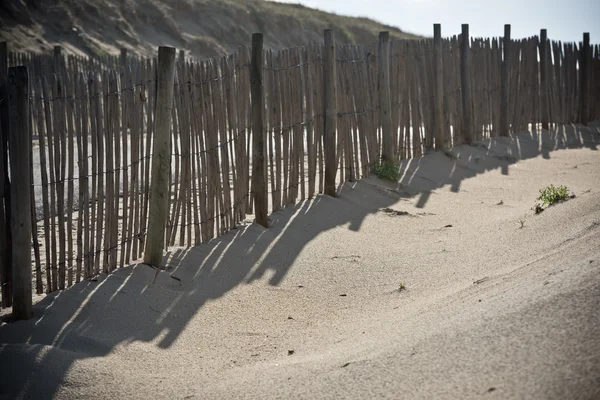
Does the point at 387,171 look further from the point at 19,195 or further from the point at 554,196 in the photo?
the point at 19,195

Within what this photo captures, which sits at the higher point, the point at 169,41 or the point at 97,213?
the point at 169,41

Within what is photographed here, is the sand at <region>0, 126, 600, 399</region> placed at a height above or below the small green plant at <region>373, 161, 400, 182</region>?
below

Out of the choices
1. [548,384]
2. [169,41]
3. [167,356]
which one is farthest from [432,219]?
[169,41]

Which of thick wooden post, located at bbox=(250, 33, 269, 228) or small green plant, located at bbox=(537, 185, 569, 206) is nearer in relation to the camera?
thick wooden post, located at bbox=(250, 33, 269, 228)

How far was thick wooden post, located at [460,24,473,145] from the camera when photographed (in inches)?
Answer: 406

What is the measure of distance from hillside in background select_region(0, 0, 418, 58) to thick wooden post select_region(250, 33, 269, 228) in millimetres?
14364

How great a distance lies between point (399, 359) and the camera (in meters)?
3.30

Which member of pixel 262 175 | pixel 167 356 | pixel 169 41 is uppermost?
pixel 169 41

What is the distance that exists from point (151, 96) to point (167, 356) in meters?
1.98

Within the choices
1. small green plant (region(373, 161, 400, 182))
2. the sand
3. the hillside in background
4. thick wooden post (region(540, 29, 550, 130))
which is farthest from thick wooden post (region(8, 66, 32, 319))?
the hillside in background

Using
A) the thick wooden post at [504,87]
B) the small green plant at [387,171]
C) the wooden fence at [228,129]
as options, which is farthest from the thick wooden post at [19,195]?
the thick wooden post at [504,87]

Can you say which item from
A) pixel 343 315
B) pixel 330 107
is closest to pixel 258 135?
pixel 330 107

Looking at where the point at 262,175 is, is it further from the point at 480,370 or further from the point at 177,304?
the point at 480,370

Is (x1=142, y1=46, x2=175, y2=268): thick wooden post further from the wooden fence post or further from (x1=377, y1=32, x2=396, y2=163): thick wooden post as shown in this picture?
(x1=377, y1=32, x2=396, y2=163): thick wooden post
